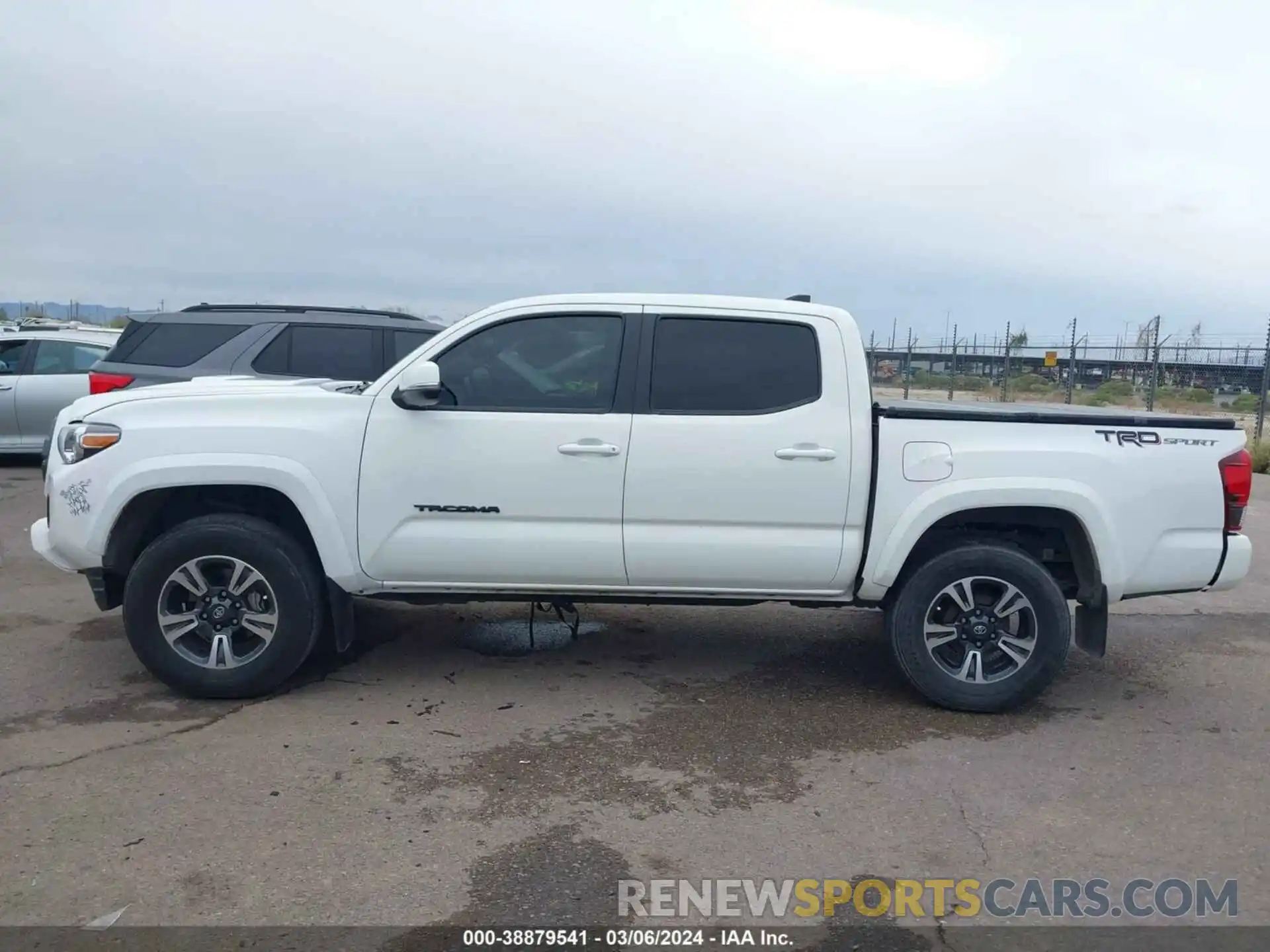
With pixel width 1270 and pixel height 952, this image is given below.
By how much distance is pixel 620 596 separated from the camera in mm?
5535

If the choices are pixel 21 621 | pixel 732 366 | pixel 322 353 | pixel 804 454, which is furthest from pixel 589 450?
pixel 322 353

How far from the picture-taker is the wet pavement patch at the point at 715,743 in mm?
4480

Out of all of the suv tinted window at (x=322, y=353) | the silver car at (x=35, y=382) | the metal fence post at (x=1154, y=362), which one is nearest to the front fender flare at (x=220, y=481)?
the suv tinted window at (x=322, y=353)

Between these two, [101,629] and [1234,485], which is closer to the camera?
[1234,485]

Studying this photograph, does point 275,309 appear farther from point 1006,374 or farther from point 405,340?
point 1006,374

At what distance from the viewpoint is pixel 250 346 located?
31.6 ft

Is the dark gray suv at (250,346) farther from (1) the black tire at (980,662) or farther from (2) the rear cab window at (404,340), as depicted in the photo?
(1) the black tire at (980,662)

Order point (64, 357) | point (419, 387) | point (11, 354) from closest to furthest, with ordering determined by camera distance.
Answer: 1. point (419, 387)
2. point (11, 354)
3. point (64, 357)

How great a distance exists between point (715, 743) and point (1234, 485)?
2823 millimetres

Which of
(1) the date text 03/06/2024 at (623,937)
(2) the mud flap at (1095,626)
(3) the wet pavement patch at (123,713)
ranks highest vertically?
(2) the mud flap at (1095,626)

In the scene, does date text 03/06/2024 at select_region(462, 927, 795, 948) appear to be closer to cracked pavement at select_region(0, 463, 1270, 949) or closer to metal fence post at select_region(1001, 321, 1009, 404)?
cracked pavement at select_region(0, 463, 1270, 949)

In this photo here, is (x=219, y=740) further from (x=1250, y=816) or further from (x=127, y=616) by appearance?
(x=1250, y=816)

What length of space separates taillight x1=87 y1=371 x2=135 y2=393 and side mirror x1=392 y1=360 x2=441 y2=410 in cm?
545

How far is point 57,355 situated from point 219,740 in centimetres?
994
